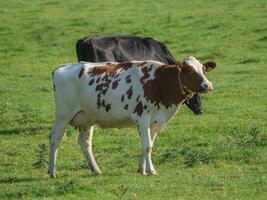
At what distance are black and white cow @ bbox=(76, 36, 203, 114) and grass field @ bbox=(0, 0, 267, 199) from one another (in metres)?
1.22

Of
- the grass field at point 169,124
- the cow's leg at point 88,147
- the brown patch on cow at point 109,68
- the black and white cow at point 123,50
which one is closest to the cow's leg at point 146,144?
the grass field at point 169,124

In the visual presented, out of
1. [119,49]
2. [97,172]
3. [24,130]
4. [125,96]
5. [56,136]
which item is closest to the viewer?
[125,96]

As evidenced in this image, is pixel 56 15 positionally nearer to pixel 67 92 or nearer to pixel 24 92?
pixel 24 92

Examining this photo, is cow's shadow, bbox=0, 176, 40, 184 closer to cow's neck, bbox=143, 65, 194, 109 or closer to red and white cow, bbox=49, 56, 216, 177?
red and white cow, bbox=49, 56, 216, 177

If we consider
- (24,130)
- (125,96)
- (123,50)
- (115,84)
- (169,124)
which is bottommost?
(169,124)

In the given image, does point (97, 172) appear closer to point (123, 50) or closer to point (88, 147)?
point (88, 147)

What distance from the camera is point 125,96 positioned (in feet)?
41.9

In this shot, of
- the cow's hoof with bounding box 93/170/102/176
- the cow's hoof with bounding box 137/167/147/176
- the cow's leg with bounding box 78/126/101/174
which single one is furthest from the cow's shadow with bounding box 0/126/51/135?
the cow's hoof with bounding box 137/167/147/176

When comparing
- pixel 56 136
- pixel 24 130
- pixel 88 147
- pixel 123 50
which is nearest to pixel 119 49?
pixel 123 50

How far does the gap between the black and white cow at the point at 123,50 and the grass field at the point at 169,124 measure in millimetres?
1219

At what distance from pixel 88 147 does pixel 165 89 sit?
1.57 m

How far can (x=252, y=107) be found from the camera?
19.3m

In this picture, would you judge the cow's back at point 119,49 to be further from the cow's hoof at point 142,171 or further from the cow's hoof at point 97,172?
the cow's hoof at point 142,171

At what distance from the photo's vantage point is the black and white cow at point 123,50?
19056 millimetres
